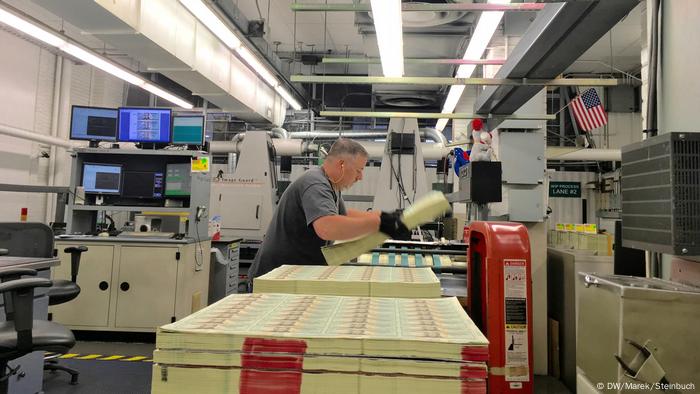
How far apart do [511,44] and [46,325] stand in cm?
495

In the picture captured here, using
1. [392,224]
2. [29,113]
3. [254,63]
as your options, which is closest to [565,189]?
[254,63]

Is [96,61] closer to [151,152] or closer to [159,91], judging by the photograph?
[159,91]

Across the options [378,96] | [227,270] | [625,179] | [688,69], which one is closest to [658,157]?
[625,179]

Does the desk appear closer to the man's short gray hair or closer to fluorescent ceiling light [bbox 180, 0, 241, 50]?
the man's short gray hair

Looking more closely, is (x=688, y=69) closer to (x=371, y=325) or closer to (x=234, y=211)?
(x=371, y=325)

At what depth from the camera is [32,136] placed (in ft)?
22.7

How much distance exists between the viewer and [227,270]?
4848 millimetres

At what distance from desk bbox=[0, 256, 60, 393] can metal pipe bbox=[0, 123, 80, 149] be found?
16.8 ft

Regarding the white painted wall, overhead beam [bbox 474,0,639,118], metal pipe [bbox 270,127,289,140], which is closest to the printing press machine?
overhead beam [bbox 474,0,639,118]

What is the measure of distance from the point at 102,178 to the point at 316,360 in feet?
14.6

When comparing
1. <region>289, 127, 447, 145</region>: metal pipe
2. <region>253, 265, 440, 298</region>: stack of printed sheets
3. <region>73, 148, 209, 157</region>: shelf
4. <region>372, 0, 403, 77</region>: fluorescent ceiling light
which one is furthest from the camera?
<region>289, 127, 447, 145</region>: metal pipe

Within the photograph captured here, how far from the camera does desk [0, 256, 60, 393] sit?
245 centimetres

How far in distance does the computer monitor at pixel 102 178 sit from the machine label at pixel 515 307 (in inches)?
158

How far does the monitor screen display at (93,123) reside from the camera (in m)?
4.30
